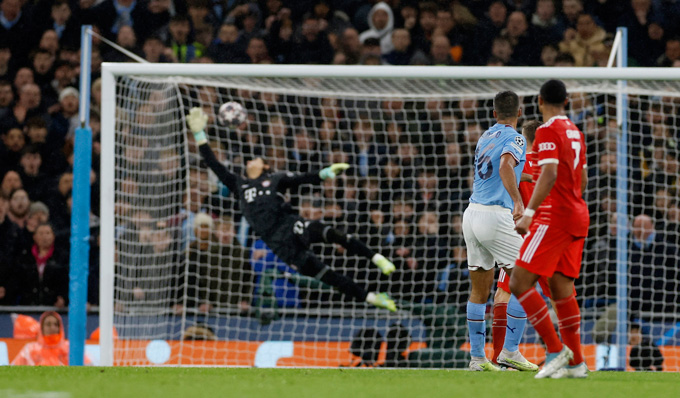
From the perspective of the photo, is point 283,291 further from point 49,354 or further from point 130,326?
→ point 49,354

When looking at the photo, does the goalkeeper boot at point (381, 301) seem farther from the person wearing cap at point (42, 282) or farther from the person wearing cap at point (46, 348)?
the person wearing cap at point (42, 282)

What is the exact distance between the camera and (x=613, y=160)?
977 centimetres

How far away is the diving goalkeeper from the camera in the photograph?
8.70 meters

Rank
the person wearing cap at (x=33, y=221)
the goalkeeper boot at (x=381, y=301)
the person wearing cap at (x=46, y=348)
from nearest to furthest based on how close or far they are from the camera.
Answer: the person wearing cap at (x=46, y=348) < the goalkeeper boot at (x=381, y=301) < the person wearing cap at (x=33, y=221)

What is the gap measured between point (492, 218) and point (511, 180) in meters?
0.38

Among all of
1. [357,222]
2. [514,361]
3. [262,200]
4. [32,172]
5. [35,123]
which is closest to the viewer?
[514,361]

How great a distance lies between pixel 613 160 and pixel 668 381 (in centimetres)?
466

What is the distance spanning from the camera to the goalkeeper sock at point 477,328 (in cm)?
640

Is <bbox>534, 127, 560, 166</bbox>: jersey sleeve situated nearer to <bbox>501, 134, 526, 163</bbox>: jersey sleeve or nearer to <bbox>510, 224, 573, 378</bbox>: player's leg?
<bbox>510, 224, 573, 378</bbox>: player's leg

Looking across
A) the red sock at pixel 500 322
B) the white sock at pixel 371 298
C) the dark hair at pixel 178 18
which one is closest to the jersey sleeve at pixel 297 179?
the white sock at pixel 371 298

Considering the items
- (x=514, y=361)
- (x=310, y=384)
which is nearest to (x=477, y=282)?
(x=514, y=361)

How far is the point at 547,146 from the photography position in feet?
16.9

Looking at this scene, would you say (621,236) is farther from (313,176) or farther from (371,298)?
(313,176)

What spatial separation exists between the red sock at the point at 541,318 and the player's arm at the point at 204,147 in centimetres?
391
